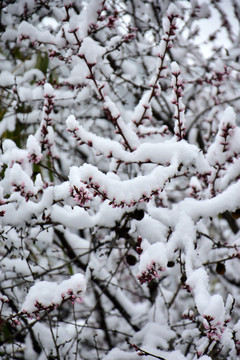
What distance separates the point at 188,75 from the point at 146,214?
8.46 ft

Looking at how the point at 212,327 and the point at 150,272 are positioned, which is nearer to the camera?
the point at 212,327

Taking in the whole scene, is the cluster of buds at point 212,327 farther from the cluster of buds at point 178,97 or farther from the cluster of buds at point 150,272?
the cluster of buds at point 178,97

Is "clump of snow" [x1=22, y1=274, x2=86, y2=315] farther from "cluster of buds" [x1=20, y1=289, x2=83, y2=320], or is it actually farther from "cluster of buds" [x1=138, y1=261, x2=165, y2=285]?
"cluster of buds" [x1=138, y1=261, x2=165, y2=285]

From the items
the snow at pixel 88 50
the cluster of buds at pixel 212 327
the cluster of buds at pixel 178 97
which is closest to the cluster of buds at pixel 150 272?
the cluster of buds at pixel 212 327

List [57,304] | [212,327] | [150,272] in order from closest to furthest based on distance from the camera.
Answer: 1. [212,327]
2. [150,272]
3. [57,304]

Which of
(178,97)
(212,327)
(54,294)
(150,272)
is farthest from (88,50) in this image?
(212,327)

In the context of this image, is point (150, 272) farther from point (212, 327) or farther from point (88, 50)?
point (88, 50)

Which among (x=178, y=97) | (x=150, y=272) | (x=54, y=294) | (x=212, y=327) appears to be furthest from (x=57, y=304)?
(x=178, y=97)

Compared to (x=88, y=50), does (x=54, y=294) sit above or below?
below

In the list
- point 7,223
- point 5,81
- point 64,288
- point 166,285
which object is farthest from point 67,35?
point 166,285

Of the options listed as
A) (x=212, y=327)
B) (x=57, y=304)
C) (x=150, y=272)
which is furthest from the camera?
(x=57, y=304)

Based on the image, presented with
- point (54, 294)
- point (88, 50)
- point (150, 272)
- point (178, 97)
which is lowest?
point (150, 272)

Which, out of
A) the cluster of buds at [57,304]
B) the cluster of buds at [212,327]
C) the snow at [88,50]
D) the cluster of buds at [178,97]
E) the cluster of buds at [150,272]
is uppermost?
the snow at [88,50]

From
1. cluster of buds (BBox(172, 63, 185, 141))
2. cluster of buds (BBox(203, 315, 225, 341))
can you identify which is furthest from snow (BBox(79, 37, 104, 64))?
cluster of buds (BBox(203, 315, 225, 341))
